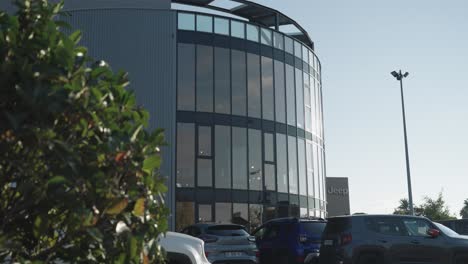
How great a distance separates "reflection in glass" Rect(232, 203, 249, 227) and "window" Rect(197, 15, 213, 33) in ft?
26.6

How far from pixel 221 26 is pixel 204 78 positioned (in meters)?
2.64

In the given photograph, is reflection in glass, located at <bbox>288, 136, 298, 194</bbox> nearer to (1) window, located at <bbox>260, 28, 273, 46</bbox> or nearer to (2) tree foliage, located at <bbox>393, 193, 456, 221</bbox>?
(1) window, located at <bbox>260, 28, 273, 46</bbox>

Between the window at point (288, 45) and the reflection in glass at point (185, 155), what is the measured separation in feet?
23.5

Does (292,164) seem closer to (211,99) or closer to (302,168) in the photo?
(302,168)

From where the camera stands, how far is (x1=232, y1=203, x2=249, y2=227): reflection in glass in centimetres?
2523

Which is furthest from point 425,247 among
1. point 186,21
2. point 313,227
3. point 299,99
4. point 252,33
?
point 299,99

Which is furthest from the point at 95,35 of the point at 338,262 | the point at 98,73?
the point at 98,73

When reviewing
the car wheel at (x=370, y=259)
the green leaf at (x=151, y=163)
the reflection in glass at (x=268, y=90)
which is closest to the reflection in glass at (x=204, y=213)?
the reflection in glass at (x=268, y=90)

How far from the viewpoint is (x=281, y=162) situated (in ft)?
89.9

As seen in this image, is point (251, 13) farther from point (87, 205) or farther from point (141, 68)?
point (87, 205)

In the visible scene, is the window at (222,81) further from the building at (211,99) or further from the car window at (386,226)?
the car window at (386,226)

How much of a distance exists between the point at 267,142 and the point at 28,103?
24499 mm

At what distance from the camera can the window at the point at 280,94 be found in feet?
91.2

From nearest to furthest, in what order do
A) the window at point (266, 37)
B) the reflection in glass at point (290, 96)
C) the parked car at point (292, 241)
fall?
the parked car at point (292, 241)
the window at point (266, 37)
the reflection in glass at point (290, 96)
